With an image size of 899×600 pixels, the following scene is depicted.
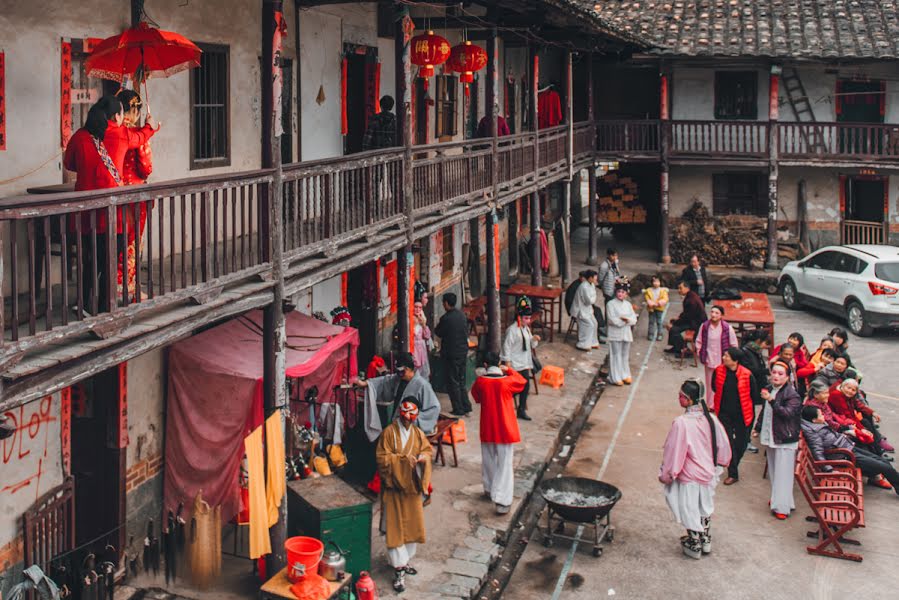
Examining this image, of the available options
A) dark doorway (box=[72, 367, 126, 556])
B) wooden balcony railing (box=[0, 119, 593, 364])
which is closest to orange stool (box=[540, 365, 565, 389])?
wooden balcony railing (box=[0, 119, 593, 364])

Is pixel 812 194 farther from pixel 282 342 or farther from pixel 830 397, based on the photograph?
pixel 282 342

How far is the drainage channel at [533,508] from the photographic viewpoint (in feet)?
39.2

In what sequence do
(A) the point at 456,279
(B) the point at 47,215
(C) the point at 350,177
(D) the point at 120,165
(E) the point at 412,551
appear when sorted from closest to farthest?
(B) the point at 47,215 → (D) the point at 120,165 → (E) the point at 412,551 → (C) the point at 350,177 → (A) the point at 456,279

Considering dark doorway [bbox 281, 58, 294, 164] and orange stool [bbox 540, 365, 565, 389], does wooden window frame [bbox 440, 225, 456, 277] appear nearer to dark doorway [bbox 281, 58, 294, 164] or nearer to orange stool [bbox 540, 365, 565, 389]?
orange stool [bbox 540, 365, 565, 389]

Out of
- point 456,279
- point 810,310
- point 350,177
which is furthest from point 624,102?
point 350,177

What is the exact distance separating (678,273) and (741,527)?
1610cm

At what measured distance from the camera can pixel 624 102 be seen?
108 ft

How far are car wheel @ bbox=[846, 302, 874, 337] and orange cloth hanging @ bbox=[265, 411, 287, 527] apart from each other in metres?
16.5

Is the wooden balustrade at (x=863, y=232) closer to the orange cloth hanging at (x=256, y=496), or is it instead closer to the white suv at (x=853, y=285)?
the white suv at (x=853, y=285)

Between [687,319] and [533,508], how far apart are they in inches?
345

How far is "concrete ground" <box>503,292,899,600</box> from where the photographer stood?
1181 cm

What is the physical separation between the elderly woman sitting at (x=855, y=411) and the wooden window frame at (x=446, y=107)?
9169 mm

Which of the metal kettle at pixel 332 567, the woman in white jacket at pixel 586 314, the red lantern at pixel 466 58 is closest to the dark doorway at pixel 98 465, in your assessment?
the metal kettle at pixel 332 567

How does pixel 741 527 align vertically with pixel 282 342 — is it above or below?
below
